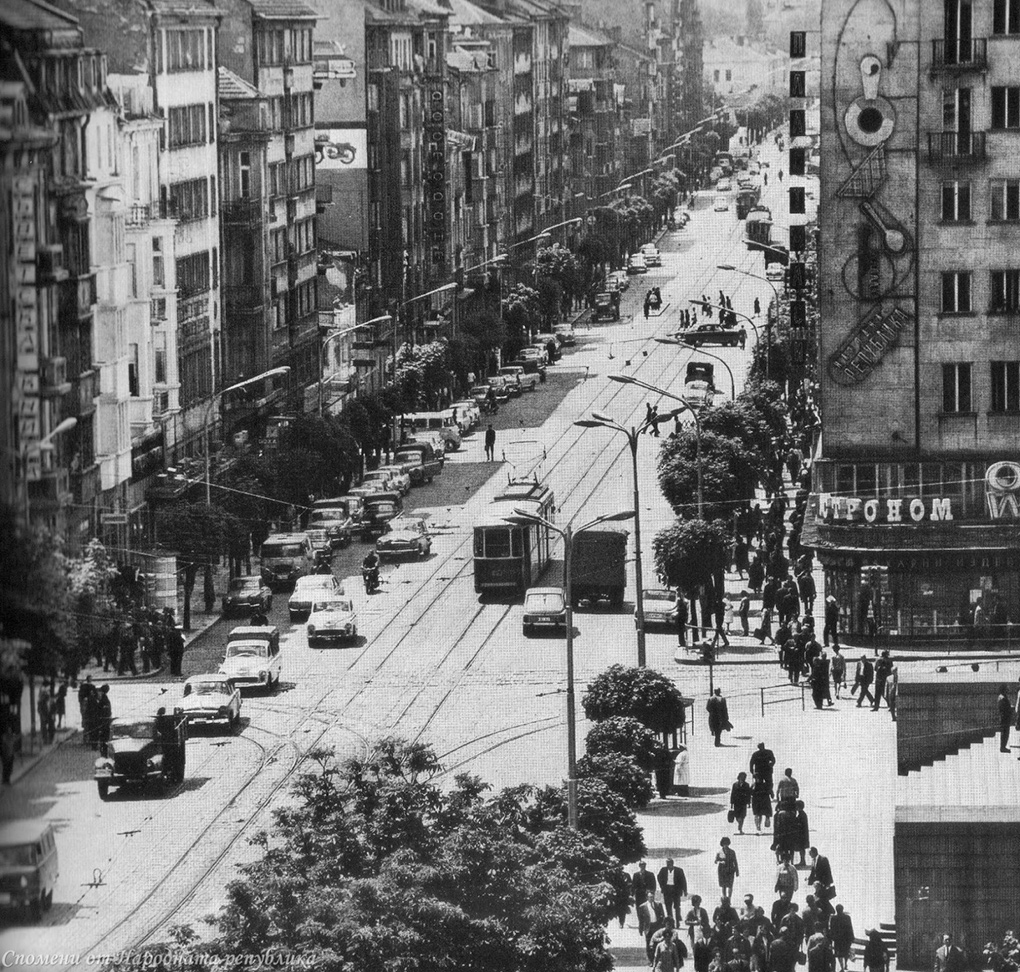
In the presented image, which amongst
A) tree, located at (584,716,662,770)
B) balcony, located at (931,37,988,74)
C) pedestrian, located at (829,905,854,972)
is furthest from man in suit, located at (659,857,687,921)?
balcony, located at (931,37,988,74)

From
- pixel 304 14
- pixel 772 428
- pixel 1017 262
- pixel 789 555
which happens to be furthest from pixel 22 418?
pixel 304 14

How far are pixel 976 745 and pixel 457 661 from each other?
82.4ft

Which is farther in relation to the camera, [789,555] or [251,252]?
[251,252]

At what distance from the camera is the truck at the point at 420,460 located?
12225 cm

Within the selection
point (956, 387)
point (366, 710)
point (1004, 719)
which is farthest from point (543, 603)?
point (1004, 719)

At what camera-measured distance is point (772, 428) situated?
4705 inches

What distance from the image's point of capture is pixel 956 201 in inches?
3551

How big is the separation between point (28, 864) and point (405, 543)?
80.9 m

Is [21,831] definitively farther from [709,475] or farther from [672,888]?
[709,475]

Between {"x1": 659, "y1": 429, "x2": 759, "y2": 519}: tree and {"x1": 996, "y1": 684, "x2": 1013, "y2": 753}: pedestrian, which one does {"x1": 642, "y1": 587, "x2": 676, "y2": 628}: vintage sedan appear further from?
{"x1": 996, "y1": 684, "x2": 1013, "y2": 753}: pedestrian

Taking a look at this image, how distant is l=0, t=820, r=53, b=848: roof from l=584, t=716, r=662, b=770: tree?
3392 cm

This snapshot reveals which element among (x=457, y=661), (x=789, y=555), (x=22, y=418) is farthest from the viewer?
(x=789, y=555)

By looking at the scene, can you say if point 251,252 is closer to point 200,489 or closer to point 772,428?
point 772,428

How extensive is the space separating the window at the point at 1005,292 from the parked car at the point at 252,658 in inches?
920
